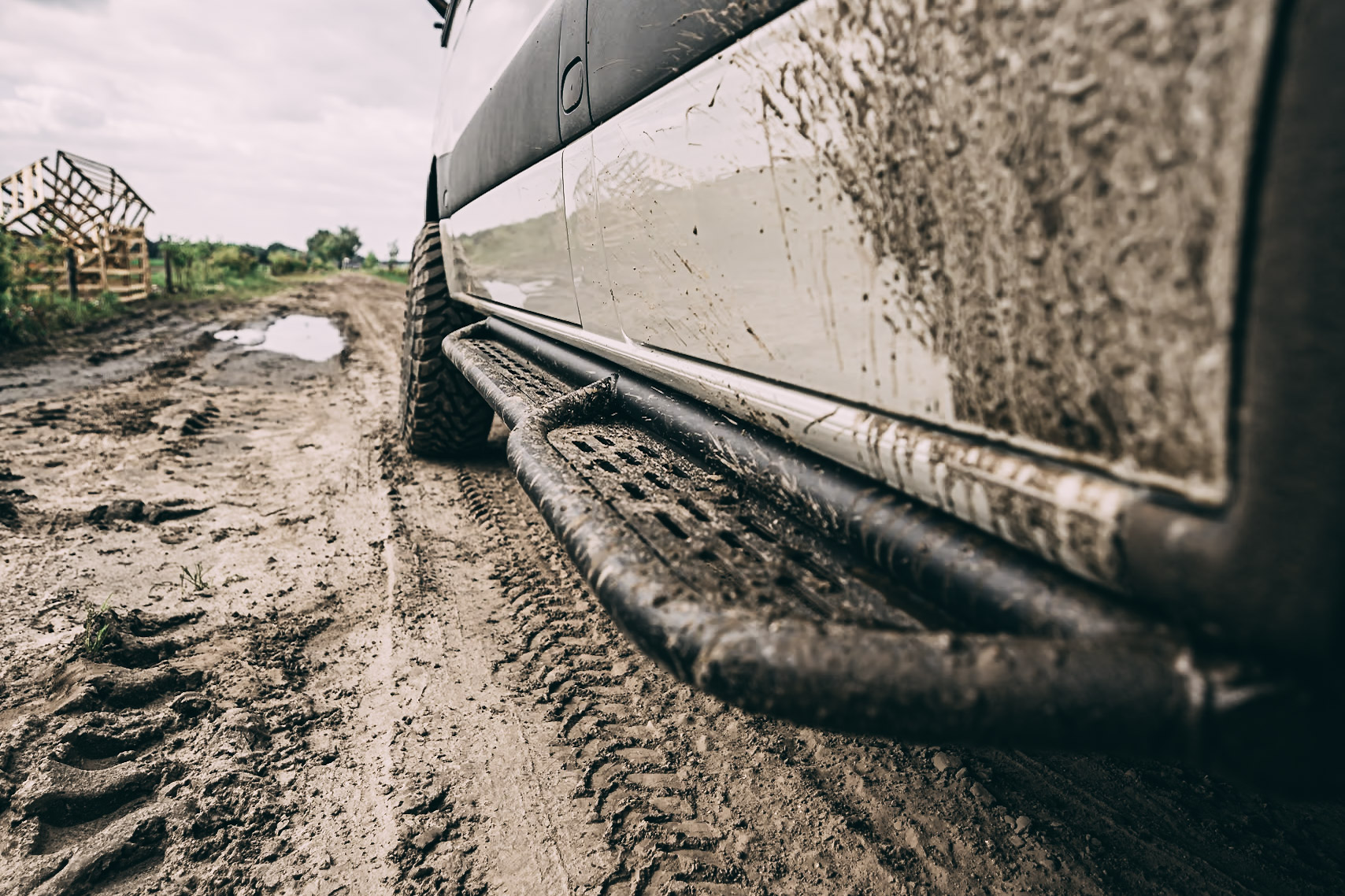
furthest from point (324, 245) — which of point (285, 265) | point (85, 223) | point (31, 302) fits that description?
point (31, 302)

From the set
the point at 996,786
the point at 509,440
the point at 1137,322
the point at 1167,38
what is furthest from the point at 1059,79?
the point at 996,786

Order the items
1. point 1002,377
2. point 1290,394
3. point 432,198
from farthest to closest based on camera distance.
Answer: point 432,198, point 1002,377, point 1290,394

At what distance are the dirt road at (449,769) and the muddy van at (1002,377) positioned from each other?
72 cm

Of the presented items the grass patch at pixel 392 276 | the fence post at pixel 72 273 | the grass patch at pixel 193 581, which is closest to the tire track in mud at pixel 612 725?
the grass patch at pixel 193 581

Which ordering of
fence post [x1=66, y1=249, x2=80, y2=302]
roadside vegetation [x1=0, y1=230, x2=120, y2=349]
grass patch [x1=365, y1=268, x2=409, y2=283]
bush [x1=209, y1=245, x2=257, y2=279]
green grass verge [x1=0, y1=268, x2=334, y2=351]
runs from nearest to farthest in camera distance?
1. green grass verge [x1=0, y1=268, x2=334, y2=351]
2. roadside vegetation [x1=0, y1=230, x2=120, y2=349]
3. fence post [x1=66, y1=249, x2=80, y2=302]
4. bush [x1=209, y1=245, x2=257, y2=279]
5. grass patch [x1=365, y1=268, x2=409, y2=283]

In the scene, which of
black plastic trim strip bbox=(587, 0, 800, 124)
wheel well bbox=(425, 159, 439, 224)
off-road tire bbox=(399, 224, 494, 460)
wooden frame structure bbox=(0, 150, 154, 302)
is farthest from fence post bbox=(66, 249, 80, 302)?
black plastic trim strip bbox=(587, 0, 800, 124)

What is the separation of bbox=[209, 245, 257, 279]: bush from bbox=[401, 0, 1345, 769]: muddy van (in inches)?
1105

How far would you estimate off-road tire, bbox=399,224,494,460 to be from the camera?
3514 mm

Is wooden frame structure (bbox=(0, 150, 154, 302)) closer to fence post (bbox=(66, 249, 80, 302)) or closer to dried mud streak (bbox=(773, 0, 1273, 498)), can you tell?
fence post (bbox=(66, 249, 80, 302))

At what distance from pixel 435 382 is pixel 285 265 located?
40638mm

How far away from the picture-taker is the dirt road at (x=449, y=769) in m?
1.29

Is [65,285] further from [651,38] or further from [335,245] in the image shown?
[335,245]

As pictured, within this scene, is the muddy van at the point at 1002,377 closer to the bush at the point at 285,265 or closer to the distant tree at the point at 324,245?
the bush at the point at 285,265

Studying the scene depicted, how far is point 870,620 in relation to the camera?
80 centimetres
